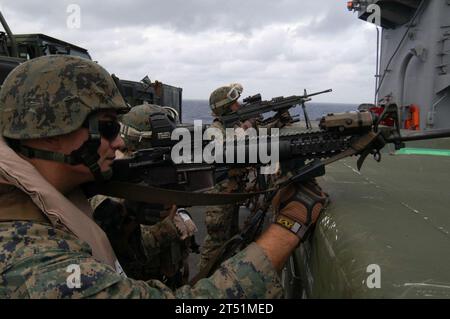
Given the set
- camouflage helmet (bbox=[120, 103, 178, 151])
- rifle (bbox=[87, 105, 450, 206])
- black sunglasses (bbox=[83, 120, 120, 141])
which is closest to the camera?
black sunglasses (bbox=[83, 120, 120, 141])

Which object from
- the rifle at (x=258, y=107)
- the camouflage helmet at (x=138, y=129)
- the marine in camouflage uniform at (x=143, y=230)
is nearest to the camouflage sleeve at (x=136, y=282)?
the marine in camouflage uniform at (x=143, y=230)

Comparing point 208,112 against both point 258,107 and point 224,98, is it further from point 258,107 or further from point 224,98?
point 224,98

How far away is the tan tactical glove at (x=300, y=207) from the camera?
5.46ft

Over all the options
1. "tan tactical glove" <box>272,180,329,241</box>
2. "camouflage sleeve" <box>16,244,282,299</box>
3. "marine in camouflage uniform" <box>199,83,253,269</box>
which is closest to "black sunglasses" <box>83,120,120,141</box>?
"camouflage sleeve" <box>16,244,282,299</box>

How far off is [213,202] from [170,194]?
0.24 m

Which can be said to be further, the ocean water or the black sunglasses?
the ocean water

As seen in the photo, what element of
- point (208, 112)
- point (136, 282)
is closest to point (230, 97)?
point (136, 282)

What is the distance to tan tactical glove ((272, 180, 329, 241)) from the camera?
1664 mm

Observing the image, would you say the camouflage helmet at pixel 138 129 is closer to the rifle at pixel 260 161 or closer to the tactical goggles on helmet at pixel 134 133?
the tactical goggles on helmet at pixel 134 133

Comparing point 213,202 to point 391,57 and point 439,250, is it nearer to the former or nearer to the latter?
point 439,250

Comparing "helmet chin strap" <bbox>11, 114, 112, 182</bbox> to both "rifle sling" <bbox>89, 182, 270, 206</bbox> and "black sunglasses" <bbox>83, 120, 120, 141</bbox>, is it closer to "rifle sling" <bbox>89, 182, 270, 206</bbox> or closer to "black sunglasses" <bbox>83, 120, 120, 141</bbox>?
"black sunglasses" <bbox>83, 120, 120, 141</bbox>

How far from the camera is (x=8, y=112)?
149cm

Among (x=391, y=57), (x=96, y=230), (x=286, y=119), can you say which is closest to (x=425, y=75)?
(x=391, y=57)

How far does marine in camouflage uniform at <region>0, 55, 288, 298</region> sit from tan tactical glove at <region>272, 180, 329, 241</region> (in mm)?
68
